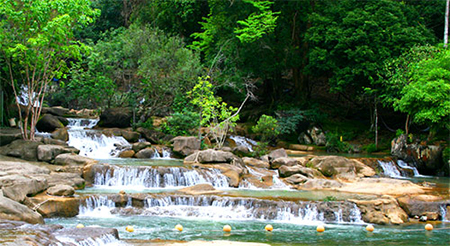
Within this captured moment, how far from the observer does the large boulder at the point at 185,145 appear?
1927cm

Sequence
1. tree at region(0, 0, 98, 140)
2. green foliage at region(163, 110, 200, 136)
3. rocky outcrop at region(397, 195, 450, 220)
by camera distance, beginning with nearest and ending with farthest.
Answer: rocky outcrop at region(397, 195, 450, 220), tree at region(0, 0, 98, 140), green foliage at region(163, 110, 200, 136)

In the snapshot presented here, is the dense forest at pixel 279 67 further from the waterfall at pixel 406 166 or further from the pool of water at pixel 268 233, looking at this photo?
the pool of water at pixel 268 233

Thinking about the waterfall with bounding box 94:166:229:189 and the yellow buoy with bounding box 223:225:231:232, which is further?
the waterfall with bounding box 94:166:229:189

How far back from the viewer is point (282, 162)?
17.2 m

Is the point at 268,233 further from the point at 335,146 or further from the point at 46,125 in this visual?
the point at 46,125

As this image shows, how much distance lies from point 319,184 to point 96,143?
10346mm

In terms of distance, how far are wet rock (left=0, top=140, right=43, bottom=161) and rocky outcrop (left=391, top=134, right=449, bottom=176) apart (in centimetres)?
1476

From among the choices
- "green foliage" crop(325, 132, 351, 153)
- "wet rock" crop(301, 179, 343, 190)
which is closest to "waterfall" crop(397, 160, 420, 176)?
"green foliage" crop(325, 132, 351, 153)

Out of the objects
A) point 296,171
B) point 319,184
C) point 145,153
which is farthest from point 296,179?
point 145,153

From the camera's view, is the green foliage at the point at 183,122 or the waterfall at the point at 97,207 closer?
the waterfall at the point at 97,207

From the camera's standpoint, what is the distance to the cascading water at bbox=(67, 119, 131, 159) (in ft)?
64.3

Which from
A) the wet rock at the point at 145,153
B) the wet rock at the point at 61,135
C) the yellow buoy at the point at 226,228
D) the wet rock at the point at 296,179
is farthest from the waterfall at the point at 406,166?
the wet rock at the point at 61,135

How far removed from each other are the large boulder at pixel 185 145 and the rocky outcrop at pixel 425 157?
883cm

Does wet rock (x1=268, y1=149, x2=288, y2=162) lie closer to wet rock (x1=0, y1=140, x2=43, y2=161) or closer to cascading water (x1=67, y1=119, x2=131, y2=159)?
cascading water (x1=67, y1=119, x2=131, y2=159)
